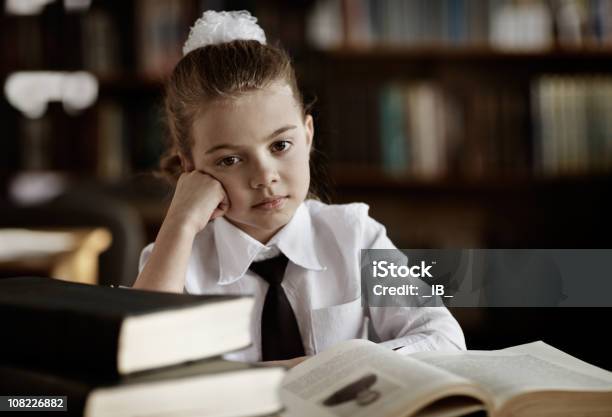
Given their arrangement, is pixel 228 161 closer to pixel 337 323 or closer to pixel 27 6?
pixel 337 323

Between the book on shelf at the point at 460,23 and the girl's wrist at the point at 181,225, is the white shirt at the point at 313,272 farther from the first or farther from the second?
the book on shelf at the point at 460,23

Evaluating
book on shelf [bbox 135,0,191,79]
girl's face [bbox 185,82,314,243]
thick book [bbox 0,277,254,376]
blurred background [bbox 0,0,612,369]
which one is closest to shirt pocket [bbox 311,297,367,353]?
girl's face [bbox 185,82,314,243]

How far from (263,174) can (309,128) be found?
17 centimetres

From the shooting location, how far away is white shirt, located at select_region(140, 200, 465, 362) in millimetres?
1101

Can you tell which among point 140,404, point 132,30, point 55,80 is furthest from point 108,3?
point 140,404

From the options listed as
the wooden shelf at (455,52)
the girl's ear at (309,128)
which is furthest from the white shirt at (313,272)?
the wooden shelf at (455,52)

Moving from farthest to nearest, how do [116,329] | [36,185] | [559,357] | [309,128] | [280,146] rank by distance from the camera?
[36,185]
[309,128]
[280,146]
[559,357]
[116,329]

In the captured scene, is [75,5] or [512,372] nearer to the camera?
[512,372]

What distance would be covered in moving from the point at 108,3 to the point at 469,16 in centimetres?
120

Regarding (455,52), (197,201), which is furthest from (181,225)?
(455,52)

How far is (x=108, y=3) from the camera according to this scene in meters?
2.62

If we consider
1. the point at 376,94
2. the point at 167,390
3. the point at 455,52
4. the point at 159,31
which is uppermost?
the point at 159,31

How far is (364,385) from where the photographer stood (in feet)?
2.18

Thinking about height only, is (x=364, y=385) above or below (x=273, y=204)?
below
